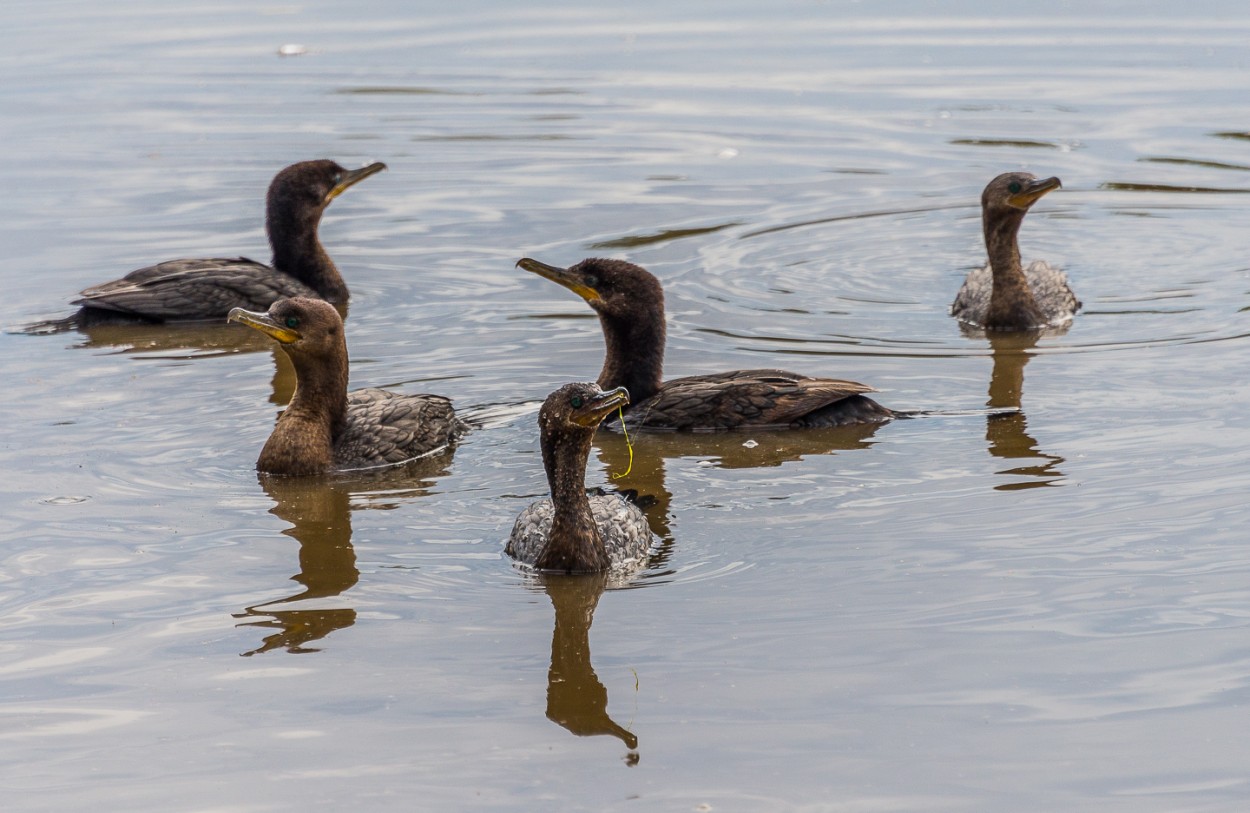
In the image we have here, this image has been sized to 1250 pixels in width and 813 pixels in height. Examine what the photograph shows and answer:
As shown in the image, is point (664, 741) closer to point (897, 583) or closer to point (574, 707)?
point (574, 707)

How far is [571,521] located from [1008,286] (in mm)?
5922

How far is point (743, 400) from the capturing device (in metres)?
11.3

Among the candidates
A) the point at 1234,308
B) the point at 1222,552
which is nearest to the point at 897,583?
the point at 1222,552

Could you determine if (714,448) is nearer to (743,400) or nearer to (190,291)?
(743,400)

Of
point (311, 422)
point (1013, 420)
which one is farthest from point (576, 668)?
point (1013, 420)

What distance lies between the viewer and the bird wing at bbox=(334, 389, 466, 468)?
10.8 m

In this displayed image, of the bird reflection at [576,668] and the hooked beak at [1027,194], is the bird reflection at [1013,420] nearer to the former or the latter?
the hooked beak at [1027,194]

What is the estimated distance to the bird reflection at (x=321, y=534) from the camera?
8.24 metres

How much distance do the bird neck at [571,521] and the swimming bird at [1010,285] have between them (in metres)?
5.68

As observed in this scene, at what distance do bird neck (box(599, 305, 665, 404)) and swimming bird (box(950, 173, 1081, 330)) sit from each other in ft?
10.2

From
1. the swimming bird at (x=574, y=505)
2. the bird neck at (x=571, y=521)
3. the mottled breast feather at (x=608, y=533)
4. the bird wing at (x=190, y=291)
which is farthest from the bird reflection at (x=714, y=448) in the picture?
the bird wing at (x=190, y=291)

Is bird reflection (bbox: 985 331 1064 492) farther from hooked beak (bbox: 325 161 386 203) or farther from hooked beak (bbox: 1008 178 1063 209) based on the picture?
hooked beak (bbox: 325 161 386 203)

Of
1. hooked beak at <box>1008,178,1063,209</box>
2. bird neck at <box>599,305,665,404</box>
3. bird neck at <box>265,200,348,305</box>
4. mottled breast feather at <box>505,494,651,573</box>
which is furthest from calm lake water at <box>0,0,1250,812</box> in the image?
hooked beak at <box>1008,178,1063,209</box>

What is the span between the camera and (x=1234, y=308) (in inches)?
526
